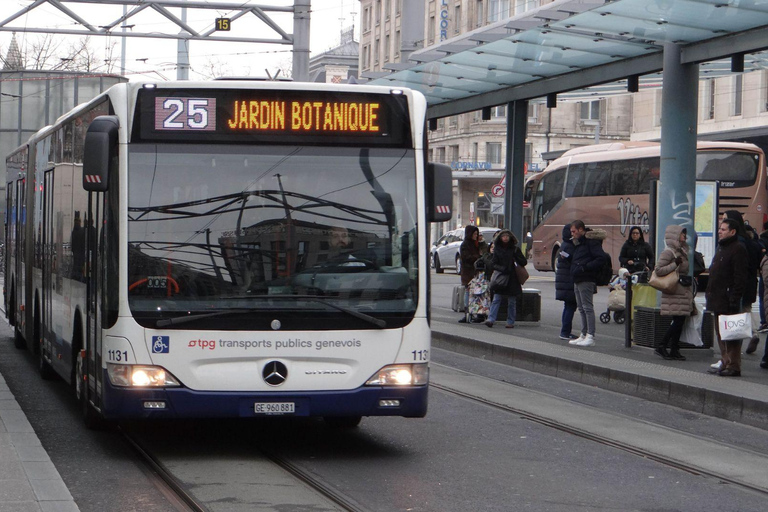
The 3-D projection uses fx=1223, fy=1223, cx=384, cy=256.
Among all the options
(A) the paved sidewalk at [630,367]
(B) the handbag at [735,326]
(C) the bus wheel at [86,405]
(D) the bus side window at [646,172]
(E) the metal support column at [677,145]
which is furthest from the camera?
(D) the bus side window at [646,172]

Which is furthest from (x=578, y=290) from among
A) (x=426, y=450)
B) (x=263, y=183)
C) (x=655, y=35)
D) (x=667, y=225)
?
(x=263, y=183)

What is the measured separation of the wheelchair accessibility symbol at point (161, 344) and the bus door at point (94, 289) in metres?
0.60

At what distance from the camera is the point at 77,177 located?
9.65 metres

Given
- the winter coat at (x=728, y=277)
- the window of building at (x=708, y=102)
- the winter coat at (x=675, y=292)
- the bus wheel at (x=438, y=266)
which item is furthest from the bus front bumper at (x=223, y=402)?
the window of building at (x=708, y=102)

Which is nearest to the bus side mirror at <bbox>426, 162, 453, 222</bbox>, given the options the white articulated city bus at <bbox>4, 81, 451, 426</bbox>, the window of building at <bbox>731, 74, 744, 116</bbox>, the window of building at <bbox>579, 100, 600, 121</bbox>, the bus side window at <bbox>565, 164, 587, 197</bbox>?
the white articulated city bus at <bbox>4, 81, 451, 426</bbox>

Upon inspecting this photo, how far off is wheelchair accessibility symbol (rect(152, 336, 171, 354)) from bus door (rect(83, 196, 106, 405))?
1.98 ft

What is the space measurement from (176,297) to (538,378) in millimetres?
6904

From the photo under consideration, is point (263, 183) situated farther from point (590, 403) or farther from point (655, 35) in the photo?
point (655, 35)

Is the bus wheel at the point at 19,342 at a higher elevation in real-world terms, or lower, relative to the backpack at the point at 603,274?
lower

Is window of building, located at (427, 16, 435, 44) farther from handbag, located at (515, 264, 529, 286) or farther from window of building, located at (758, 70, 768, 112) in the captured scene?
handbag, located at (515, 264, 529, 286)

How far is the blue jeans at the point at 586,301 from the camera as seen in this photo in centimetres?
1573

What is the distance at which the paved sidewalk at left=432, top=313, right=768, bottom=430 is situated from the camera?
11125mm

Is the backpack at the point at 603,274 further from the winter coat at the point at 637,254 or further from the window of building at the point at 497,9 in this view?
the window of building at the point at 497,9

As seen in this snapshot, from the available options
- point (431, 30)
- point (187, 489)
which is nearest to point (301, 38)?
point (187, 489)
